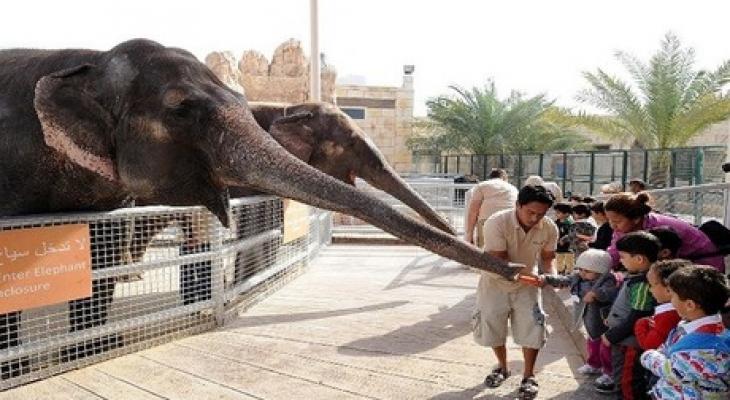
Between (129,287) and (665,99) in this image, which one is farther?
(665,99)

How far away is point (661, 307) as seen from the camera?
3.26m

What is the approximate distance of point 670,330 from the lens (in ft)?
10.4

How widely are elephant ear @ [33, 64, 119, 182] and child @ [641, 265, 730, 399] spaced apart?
3229 millimetres

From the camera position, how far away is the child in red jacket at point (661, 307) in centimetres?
315

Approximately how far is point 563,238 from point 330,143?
8.88 feet

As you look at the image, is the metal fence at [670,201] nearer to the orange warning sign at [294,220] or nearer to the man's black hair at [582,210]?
the man's black hair at [582,210]

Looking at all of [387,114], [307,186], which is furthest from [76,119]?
[387,114]

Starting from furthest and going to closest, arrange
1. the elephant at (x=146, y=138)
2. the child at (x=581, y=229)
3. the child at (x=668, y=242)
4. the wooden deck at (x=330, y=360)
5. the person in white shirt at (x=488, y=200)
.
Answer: the person in white shirt at (x=488, y=200) → the child at (x=581, y=229) → the wooden deck at (x=330, y=360) → the child at (x=668, y=242) → the elephant at (x=146, y=138)

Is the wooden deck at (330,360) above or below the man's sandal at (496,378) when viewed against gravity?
below

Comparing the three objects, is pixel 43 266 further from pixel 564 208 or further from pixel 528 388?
pixel 564 208

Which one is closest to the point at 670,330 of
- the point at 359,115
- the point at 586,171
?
the point at 586,171

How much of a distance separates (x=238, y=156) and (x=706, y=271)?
2265 millimetres

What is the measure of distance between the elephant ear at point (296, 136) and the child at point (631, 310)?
3998 millimetres

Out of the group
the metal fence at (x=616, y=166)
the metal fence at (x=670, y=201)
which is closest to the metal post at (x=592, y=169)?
the metal fence at (x=616, y=166)
